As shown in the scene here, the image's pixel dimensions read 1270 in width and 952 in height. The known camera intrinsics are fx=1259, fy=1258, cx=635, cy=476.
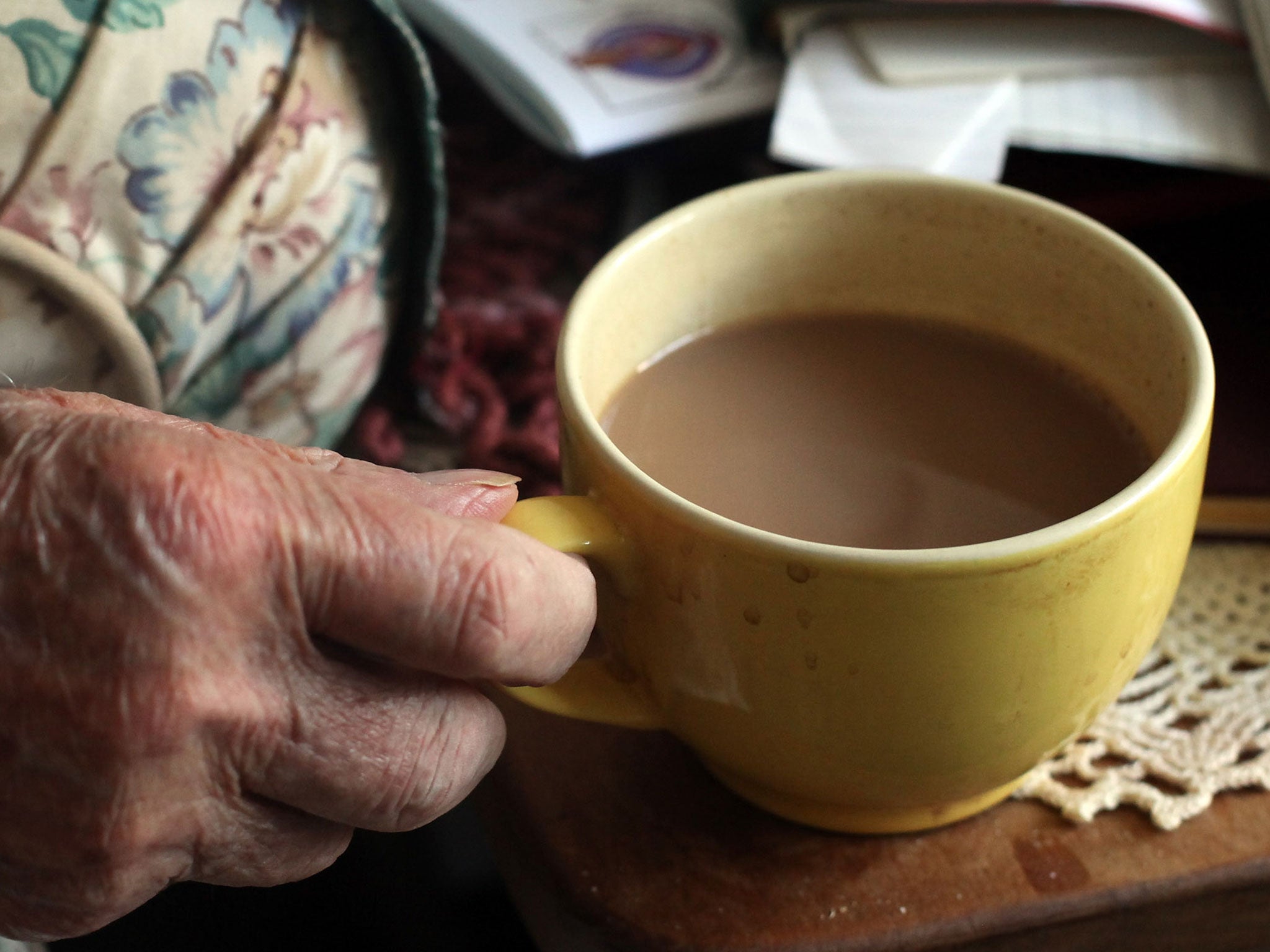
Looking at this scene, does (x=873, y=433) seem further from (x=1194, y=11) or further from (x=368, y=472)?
(x=1194, y=11)

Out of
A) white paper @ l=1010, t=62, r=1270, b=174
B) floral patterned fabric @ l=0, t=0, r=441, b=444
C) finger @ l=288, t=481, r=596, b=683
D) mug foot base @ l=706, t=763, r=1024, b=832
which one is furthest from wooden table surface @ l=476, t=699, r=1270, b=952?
white paper @ l=1010, t=62, r=1270, b=174

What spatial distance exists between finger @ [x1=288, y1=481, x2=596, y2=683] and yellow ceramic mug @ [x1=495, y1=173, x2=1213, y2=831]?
0.10 feet

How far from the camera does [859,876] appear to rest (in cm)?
Result: 41

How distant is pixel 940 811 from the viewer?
16.2 inches

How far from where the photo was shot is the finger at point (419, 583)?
31 cm

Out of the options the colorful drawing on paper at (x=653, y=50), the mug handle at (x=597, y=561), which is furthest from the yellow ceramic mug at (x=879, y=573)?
the colorful drawing on paper at (x=653, y=50)

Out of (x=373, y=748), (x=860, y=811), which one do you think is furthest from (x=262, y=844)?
(x=860, y=811)

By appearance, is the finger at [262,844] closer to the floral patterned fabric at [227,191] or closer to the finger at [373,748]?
the finger at [373,748]

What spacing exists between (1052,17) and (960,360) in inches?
12.9


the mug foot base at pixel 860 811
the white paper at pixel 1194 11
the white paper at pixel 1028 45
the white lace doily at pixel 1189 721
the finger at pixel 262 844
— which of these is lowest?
the white lace doily at pixel 1189 721

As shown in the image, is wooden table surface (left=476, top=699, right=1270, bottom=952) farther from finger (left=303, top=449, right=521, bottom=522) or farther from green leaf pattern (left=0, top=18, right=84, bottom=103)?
green leaf pattern (left=0, top=18, right=84, bottom=103)

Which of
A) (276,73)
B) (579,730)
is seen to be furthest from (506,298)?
(579,730)

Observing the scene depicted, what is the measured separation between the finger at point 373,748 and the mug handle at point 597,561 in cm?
2

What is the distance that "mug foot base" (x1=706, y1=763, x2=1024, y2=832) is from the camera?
16.0 inches
